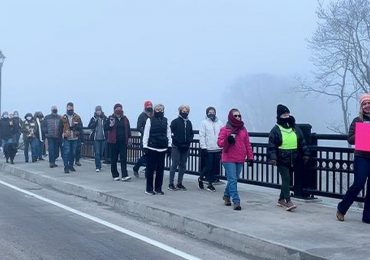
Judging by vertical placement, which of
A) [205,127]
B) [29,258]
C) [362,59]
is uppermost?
[362,59]

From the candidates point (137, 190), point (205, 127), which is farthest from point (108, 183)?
point (205, 127)

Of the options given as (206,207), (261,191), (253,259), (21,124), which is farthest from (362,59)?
(253,259)

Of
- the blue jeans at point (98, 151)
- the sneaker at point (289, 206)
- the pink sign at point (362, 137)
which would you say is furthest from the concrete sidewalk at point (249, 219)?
the blue jeans at point (98, 151)

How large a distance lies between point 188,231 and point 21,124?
1482 cm

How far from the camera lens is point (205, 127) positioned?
13.0 m

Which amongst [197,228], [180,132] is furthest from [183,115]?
[197,228]

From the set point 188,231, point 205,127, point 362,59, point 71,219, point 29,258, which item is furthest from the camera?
point 362,59

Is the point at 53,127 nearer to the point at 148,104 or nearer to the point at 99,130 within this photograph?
the point at 99,130

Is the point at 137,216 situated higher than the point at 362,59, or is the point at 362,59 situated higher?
the point at 362,59

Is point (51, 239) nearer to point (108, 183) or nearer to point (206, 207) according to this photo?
point (206, 207)

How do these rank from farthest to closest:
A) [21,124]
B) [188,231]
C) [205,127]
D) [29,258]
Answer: [21,124], [205,127], [188,231], [29,258]

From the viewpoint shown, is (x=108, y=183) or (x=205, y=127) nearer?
(x=205, y=127)

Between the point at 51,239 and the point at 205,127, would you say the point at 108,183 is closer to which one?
the point at 205,127

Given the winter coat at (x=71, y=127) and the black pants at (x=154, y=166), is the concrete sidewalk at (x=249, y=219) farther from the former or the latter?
the winter coat at (x=71, y=127)
